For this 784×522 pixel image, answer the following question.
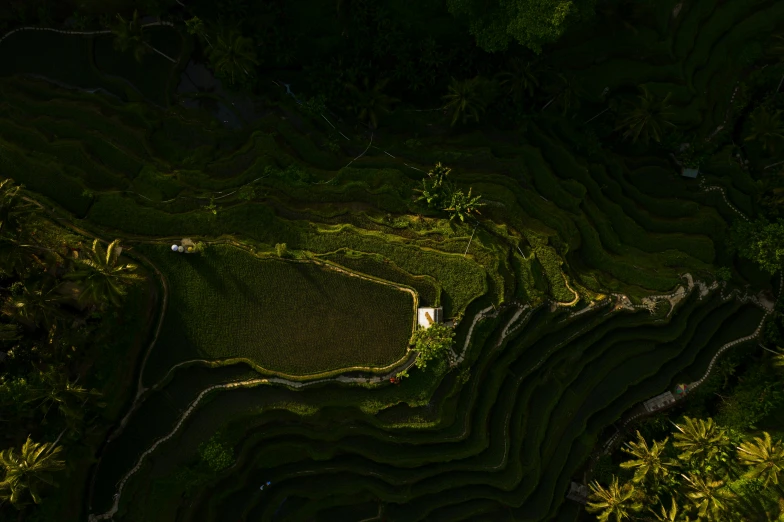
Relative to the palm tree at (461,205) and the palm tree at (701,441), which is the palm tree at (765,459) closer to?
the palm tree at (701,441)

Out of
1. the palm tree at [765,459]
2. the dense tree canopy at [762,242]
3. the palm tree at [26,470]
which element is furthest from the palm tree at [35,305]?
the dense tree canopy at [762,242]

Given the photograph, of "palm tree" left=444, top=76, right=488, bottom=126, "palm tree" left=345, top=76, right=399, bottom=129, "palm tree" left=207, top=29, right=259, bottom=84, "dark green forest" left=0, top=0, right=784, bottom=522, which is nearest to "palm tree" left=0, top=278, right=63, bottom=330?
"dark green forest" left=0, top=0, right=784, bottom=522

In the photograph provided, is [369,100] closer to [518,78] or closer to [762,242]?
[518,78]

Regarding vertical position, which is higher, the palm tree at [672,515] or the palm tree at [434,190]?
the palm tree at [434,190]

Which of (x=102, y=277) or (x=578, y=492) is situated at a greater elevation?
(x=102, y=277)

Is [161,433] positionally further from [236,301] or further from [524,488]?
[524,488]

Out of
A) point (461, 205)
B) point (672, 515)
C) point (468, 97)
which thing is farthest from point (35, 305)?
point (672, 515)

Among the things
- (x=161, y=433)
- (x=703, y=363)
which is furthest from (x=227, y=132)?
(x=703, y=363)
